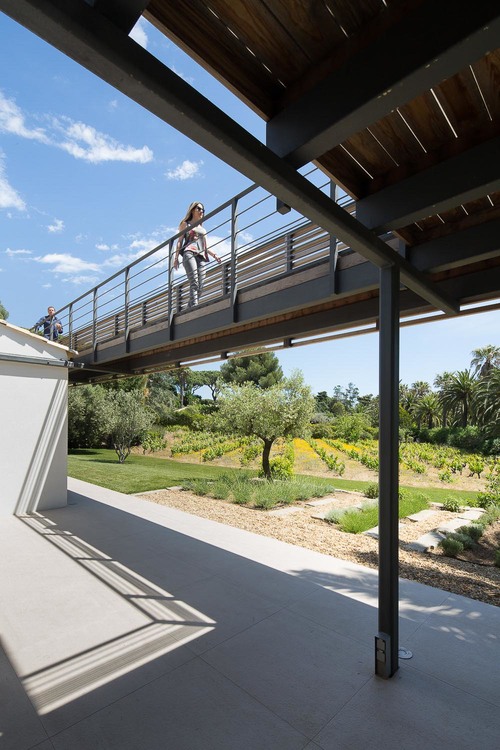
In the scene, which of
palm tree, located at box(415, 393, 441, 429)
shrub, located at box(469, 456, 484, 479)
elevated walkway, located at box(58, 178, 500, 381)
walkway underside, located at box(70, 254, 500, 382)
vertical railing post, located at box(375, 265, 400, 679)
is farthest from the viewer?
palm tree, located at box(415, 393, 441, 429)

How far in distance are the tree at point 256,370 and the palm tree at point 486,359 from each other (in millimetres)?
17001

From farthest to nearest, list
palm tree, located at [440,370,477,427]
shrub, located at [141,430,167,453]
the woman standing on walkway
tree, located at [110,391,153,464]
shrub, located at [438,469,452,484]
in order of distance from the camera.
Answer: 1. palm tree, located at [440,370,477,427]
2. shrub, located at [141,430,167,453]
3. tree, located at [110,391,153,464]
4. shrub, located at [438,469,452,484]
5. the woman standing on walkway

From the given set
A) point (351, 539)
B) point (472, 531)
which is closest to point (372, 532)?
point (351, 539)

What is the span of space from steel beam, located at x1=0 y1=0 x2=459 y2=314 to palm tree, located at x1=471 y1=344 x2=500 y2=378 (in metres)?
37.1

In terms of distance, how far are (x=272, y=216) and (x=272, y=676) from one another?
4.88 meters

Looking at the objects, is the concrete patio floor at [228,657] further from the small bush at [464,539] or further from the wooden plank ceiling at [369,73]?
the wooden plank ceiling at [369,73]

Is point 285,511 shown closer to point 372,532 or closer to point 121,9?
point 372,532

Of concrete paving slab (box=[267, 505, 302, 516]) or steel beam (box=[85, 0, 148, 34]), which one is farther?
concrete paving slab (box=[267, 505, 302, 516])

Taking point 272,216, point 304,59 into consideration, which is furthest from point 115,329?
point 304,59

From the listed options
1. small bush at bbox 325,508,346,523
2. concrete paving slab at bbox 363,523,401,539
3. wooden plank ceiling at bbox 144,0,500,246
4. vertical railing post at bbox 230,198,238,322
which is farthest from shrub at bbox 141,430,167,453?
wooden plank ceiling at bbox 144,0,500,246

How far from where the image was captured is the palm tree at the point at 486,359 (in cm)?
3456

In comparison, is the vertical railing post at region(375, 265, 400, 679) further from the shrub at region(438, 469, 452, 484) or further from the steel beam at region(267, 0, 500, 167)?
the shrub at region(438, 469, 452, 484)

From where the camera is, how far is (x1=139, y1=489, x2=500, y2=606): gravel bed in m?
4.77

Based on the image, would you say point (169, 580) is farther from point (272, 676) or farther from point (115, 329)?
point (115, 329)
